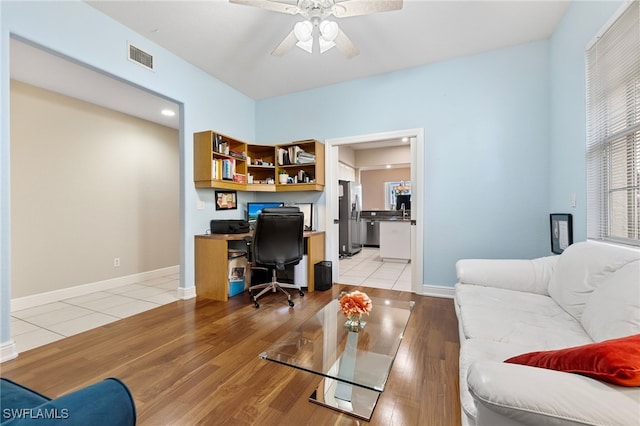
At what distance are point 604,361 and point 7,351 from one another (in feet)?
10.6

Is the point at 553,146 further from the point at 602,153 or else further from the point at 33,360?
the point at 33,360

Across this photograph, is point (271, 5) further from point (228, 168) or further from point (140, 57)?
point (228, 168)

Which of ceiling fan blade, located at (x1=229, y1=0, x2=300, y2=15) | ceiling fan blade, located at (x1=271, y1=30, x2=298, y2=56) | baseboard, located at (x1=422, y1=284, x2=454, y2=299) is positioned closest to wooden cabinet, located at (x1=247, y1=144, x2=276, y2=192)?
ceiling fan blade, located at (x1=271, y1=30, x2=298, y2=56)

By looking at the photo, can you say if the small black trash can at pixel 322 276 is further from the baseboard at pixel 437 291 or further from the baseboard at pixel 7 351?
the baseboard at pixel 7 351

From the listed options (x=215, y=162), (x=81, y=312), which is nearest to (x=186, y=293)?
(x=81, y=312)

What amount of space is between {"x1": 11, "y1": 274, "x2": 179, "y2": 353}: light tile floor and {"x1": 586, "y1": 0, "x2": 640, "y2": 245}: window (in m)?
4.10

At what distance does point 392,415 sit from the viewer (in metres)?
1.31

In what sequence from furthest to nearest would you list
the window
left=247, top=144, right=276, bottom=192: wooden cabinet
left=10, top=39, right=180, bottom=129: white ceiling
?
left=247, top=144, right=276, bottom=192: wooden cabinet, left=10, top=39, right=180, bottom=129: white ceiling, the window

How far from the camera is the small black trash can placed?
340 centimetres

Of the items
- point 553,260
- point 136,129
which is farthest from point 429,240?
point 136,129

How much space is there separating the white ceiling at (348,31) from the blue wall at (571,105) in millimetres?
281

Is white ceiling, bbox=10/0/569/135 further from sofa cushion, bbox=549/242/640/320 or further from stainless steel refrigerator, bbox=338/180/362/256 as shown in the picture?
stainless steel refrigerator, bbox=338/180/362/256

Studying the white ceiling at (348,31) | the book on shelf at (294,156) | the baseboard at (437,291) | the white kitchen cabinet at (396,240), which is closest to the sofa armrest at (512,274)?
the baseboard at (437,291)

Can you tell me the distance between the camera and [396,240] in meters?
5.36
